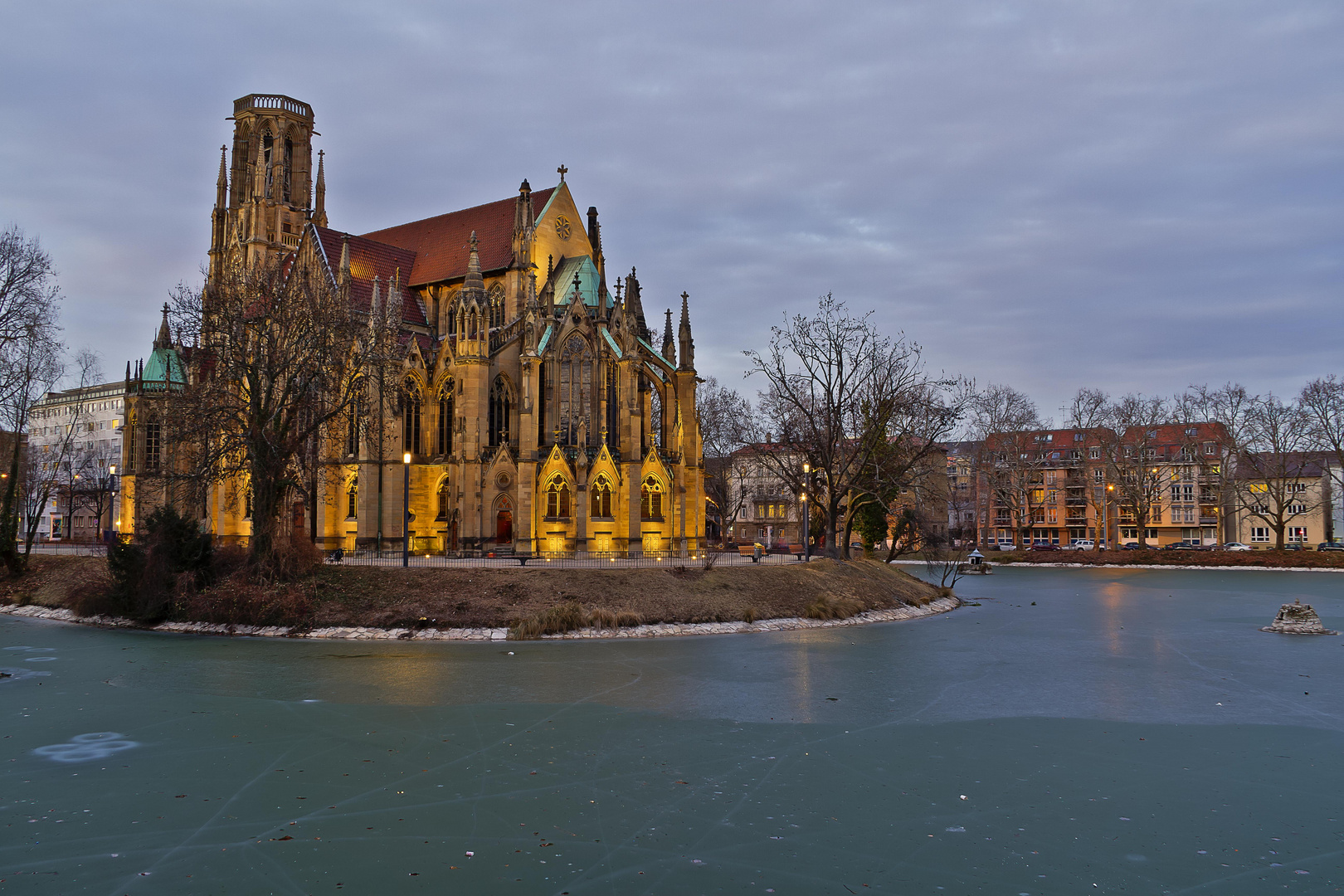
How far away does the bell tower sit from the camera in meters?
53.8

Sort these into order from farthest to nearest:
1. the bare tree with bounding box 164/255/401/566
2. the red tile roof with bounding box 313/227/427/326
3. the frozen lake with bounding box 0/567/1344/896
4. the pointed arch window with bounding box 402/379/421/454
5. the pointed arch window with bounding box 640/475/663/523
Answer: the red tile roof with bounding box 313/227/427/326 < the pointed arch window with bounding box 402/379/421/454 < the pointed arch window with bounding box 640/475/663/523 < the bare tree with bounding box 164/255/401/566 < the frozen lake with bounding box 0/567/1344/896

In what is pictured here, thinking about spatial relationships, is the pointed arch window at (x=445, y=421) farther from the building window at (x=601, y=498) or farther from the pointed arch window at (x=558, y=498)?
the building window at (x=601, y=498)

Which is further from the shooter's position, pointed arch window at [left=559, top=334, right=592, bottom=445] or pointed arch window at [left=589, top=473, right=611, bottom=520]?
pointed arch window at [left=559, top=334, right=592, bottom=445]

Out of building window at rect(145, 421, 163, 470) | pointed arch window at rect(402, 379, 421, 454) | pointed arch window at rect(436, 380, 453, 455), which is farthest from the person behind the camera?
building window at rect(145, 421, 163, 470)

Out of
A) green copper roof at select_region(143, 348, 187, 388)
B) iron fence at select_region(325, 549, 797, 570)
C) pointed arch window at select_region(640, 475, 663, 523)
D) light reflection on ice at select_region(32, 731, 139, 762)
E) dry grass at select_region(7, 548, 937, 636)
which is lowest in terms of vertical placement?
light reflection on ice at select_region(32, 731, 139, 762)

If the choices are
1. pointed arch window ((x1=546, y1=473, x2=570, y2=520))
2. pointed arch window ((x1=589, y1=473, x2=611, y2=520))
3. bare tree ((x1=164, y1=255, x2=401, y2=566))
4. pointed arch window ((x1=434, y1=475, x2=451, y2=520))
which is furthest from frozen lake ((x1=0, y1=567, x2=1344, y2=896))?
pointed arch window ((x1=434, y1=475, x2=451, y2=520))

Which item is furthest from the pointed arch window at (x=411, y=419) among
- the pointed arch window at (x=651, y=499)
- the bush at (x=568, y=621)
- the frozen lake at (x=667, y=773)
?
the frozen lake at (x=667, y=773)

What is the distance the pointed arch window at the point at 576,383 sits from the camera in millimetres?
42250

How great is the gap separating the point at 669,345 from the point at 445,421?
12018mm

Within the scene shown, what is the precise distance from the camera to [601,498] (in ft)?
135

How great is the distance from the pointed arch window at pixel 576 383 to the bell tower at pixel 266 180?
73.5ft

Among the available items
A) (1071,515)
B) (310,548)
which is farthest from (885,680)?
(1071,515)

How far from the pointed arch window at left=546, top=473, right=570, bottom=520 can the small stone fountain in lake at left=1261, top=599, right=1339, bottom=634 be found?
2650cm

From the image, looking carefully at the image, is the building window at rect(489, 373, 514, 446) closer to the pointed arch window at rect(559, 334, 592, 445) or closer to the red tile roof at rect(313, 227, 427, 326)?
the pointed arch window at rect(559, 334, 592, 445)
